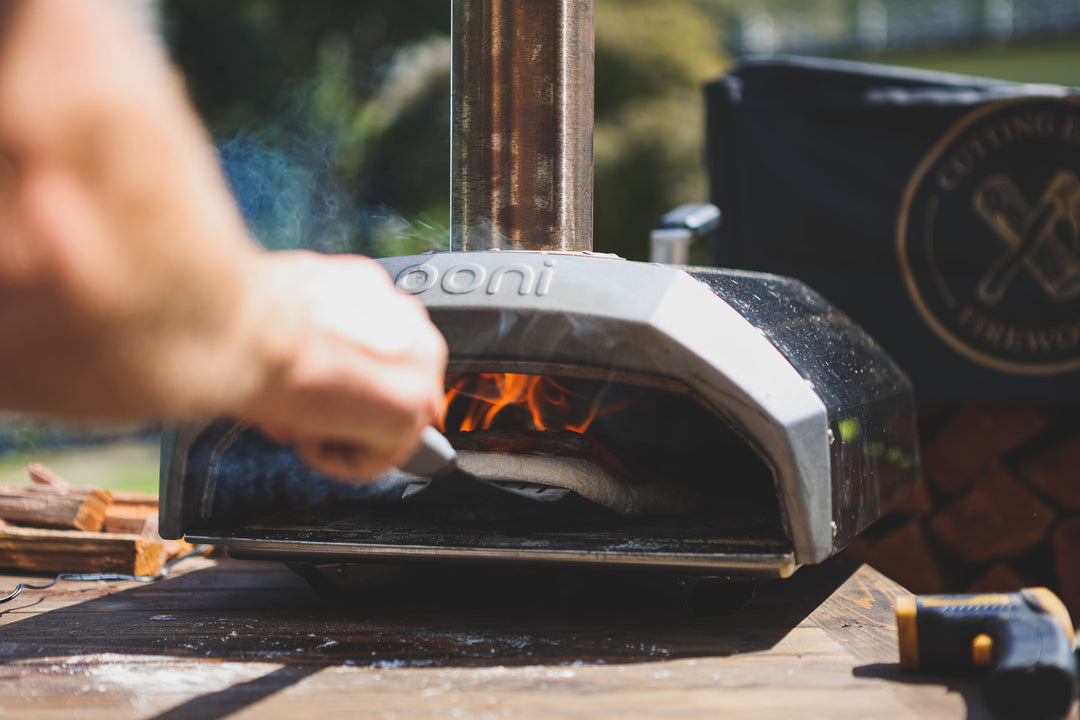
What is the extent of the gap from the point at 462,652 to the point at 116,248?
2.56 ft

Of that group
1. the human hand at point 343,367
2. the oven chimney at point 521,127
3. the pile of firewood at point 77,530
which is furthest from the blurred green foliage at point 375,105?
the human hand at point 343,367

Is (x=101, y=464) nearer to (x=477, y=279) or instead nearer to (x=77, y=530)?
(x=77, y=530)

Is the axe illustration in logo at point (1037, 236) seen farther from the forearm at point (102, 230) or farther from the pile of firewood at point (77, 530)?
the forearm at point (102, 230)

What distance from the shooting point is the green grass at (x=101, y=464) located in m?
6.00

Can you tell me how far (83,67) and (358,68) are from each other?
10.9 m

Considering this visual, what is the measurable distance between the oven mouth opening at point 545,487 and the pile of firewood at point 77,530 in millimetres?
213

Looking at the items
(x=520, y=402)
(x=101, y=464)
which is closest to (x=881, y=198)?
(x=520, y=402)

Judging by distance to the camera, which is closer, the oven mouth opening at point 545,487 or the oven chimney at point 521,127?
the oven mouth opening at point 545,487

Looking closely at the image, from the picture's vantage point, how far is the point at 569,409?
4.93ft

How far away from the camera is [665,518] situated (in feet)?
4.55

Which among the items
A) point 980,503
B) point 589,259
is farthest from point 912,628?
point 980,503

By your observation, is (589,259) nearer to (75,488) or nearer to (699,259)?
(75,488)

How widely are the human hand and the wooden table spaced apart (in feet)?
1.46

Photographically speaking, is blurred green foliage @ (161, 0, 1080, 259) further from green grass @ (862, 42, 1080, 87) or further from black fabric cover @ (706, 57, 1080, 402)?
black fabric cover @ (706, 57, 1080, 402)
